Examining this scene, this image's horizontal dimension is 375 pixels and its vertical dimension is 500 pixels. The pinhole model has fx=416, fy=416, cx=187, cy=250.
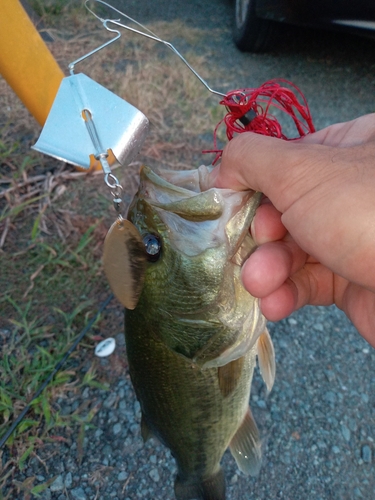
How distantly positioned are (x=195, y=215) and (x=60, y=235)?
1816 millimetres

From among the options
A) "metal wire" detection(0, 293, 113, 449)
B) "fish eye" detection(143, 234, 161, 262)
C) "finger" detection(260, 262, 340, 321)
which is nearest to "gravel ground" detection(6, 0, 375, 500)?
"metal wire" detection(0, 293, 113, 449)

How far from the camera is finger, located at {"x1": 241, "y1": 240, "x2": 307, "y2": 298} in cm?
128

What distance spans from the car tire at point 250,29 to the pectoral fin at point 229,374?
382cm

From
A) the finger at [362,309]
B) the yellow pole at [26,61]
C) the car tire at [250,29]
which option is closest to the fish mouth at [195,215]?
the finger at [362,309]

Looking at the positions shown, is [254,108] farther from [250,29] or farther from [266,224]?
[250,29]

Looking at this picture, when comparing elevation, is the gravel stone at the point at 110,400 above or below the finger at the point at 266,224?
below

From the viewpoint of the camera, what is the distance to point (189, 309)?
129 centimetres

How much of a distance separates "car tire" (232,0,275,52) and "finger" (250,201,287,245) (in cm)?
356

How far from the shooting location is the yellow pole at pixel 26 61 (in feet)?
8.10

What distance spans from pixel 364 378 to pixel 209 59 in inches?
145

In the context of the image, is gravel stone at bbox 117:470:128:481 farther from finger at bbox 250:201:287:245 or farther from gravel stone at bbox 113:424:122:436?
finger at bbox 250:201:287:245

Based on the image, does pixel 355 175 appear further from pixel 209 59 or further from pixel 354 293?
pixel 209 59

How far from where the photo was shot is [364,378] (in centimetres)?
230

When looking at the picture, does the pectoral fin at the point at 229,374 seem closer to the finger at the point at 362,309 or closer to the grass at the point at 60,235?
the finger at the point at 362,309
